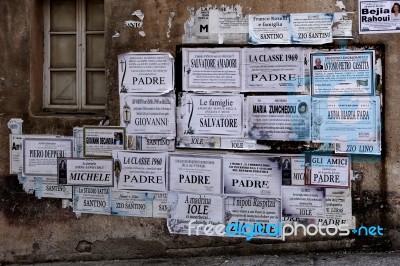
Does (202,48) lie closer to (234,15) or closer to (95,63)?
(234,15)

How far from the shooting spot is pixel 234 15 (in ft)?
15.9

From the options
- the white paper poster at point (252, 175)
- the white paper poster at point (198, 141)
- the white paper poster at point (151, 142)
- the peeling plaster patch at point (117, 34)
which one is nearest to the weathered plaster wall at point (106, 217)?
the peeling plaster patch at point (117, 34)

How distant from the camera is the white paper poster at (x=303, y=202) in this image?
15.6 ft

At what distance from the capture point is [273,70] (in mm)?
4770

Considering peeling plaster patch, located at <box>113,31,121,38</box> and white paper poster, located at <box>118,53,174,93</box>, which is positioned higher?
peeling plaster patch, located at <box>113,31,121,38</box>

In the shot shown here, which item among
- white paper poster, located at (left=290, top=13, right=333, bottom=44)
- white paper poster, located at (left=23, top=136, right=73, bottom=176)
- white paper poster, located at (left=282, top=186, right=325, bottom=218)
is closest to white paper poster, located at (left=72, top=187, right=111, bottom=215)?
white paper poster, located at (left=23, top=136, right=73, bottom=176)

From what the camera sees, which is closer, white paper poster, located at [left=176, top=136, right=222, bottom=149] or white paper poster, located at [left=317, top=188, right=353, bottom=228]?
white paper poster, located at [left=317, top=188, right=353, bottom=228]

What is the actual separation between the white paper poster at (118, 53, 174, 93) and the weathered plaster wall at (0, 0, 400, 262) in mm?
80

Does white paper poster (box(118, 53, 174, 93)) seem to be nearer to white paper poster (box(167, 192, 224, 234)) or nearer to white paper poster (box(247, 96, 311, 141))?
white paper poster (box(247, 96, 311, 141))

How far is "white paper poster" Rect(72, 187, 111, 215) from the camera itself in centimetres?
513

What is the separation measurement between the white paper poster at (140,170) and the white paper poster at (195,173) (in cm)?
10

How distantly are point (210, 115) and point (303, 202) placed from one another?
1210 millimetres

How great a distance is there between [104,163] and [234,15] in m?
1.95

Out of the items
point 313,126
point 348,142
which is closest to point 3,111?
point 313,126
